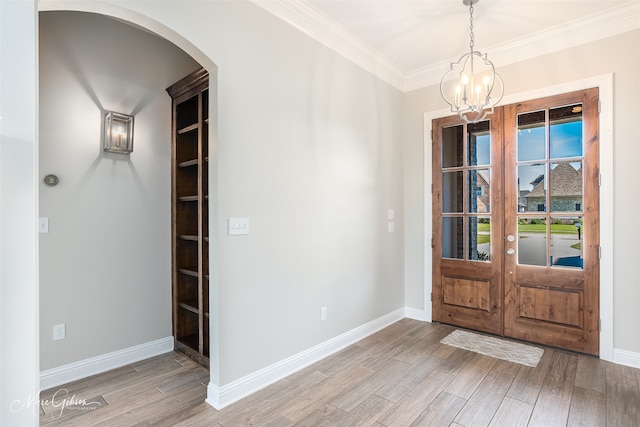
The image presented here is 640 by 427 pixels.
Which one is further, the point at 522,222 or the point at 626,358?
the point at 522,222

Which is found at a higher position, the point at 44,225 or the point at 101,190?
the point at 101,190

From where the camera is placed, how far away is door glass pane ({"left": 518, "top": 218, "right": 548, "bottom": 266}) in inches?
124

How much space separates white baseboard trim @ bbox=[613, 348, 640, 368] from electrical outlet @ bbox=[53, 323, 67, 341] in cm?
444

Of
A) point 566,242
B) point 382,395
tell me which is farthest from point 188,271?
point 566,242

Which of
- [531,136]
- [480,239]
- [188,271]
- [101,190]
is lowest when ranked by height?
[188,271]

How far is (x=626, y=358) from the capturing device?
2742mm

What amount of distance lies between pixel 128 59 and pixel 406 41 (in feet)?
8.34

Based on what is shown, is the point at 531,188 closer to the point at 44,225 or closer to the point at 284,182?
the point at 284,182

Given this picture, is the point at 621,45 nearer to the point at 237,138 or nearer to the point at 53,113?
the point at 237,138

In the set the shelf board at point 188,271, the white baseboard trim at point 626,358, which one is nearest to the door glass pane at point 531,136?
the white baseboard trim at point 626,358

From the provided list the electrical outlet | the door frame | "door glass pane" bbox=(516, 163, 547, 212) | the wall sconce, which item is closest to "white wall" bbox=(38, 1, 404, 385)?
the wall sconce

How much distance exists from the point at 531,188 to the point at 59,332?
4223 mm

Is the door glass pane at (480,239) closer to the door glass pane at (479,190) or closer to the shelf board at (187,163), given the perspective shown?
the door glass pane at (479,190)

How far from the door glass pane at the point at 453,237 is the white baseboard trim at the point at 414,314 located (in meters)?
0.75
